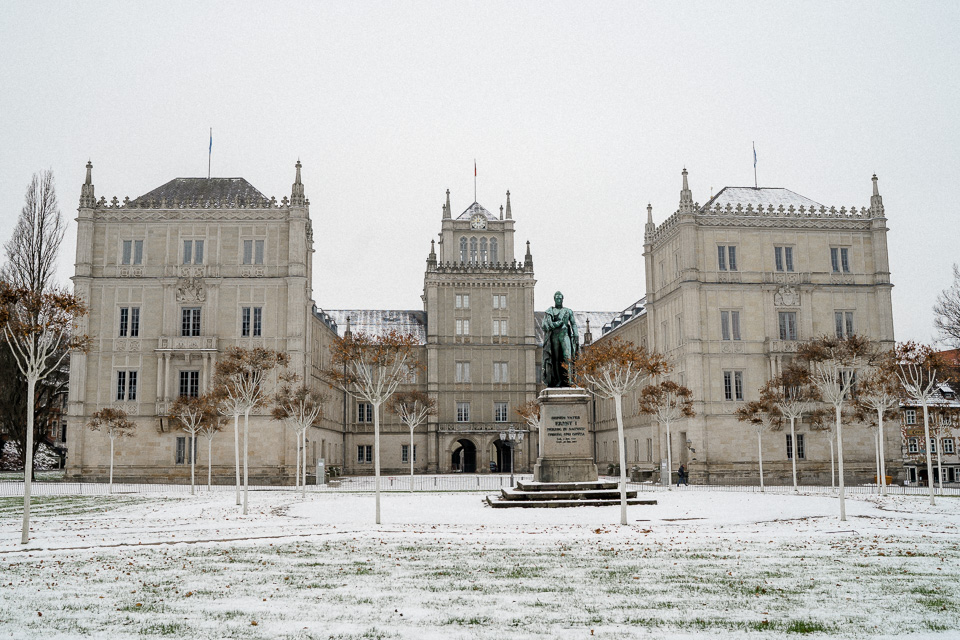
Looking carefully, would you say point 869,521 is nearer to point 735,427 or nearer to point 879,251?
point 735,427

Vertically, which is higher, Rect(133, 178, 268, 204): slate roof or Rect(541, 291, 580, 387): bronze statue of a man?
Rect(133, 178, 268, 204): slate roof

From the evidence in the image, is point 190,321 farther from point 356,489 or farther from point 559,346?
point 559,346

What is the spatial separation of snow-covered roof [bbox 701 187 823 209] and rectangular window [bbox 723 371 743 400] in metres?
11.7

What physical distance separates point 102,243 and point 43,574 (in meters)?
44.7

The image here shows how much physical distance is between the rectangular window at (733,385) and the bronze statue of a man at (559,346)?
2864cm

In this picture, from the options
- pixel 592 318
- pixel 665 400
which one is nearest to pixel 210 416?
pixel 665 400

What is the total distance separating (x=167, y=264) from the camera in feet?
173

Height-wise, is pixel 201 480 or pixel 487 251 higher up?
pixel 487 251

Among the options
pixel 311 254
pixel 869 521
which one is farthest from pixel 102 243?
pixel 869 521

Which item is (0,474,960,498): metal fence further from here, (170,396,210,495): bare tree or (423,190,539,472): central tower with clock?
(423,190,539,472): central tower with clock

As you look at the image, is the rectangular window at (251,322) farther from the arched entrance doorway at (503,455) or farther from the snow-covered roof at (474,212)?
the snow-covered roof at (474,212)

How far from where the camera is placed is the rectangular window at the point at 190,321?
172 ft

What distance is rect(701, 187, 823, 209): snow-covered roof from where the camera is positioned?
5653 cm

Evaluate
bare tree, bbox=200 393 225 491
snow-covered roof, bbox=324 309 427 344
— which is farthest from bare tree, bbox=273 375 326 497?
snow-covered roof, bbox=324 309 427 344
